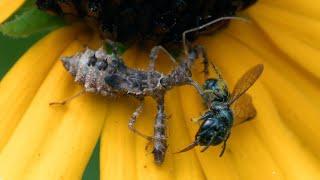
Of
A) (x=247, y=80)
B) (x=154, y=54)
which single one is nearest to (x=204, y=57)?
(x=154, y=54)

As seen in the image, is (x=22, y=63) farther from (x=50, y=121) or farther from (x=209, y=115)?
(x=209, y=115)

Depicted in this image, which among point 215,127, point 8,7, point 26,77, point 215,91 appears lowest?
point 215,127

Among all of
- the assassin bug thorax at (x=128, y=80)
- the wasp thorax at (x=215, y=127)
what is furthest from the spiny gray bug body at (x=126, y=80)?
the wasp thorax at (x=215, y=127)

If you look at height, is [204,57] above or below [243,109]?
above

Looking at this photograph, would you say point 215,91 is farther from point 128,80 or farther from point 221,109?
point 128,80

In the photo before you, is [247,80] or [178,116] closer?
[247,80]

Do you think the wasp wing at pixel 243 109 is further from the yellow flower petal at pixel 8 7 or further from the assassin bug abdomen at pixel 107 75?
the yellow flower petal at pixel 8 7

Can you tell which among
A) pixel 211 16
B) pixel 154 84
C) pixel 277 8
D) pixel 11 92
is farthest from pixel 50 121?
pixel 277 8
